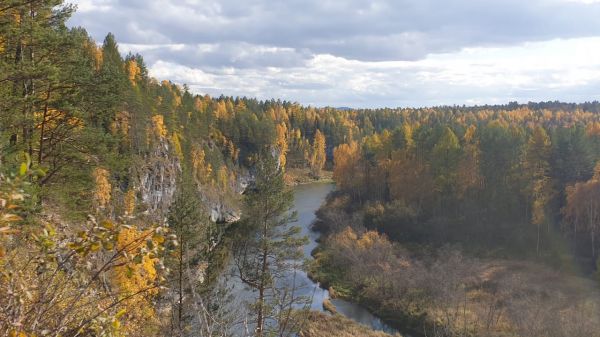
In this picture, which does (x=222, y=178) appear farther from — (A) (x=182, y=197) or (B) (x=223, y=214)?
(A) (x=182, y=197)

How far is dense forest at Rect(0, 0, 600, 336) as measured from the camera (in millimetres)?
4199

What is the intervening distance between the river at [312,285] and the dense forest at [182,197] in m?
2.32

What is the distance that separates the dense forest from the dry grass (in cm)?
498

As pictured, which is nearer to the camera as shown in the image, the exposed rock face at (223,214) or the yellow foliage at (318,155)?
the exposed rock face at (223,214)

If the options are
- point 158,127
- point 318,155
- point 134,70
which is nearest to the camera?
point 158,127

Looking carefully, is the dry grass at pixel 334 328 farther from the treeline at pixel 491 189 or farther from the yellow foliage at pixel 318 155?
the yellow foliage at pixel 318 155

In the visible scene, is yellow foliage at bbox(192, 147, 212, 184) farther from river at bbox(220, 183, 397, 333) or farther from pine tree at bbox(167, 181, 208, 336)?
pine tree at bbox(167, 181, 208, 336)

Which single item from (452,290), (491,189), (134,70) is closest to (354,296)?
(452,290)

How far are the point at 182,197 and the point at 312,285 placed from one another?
2136cm

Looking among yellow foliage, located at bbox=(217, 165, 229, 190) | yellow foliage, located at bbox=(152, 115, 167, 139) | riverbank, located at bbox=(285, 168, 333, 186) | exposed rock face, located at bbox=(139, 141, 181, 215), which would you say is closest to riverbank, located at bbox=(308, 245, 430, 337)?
exposed rock face, located at bbox=(139, 141, 181, 215)

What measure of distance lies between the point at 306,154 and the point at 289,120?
22.1 meters

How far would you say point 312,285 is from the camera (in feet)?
127

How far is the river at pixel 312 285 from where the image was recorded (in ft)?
99.0

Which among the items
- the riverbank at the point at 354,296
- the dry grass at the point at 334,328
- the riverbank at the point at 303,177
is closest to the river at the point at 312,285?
the riverbank at the point at 354,296
